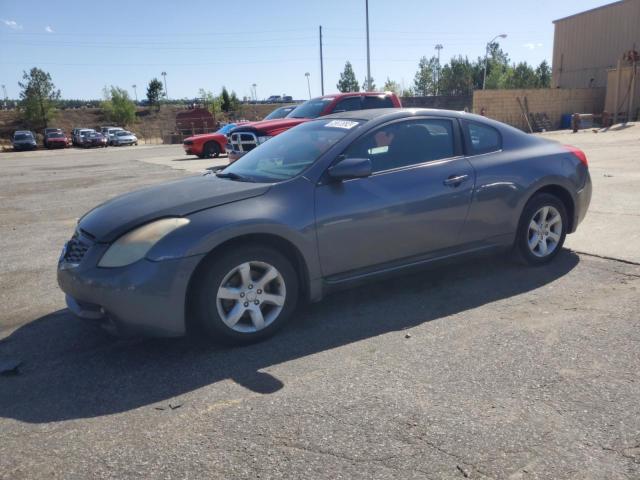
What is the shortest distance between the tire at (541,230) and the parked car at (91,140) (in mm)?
46830

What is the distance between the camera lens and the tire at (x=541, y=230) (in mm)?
5051

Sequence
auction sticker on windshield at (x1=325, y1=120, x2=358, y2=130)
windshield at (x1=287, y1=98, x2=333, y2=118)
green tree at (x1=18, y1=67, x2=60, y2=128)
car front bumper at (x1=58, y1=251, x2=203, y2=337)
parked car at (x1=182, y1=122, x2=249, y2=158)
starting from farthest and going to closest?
green tree at (x1=18, y1=67, x2=60, y2=128) < parked car at (x1=182, y1=122, x2=249, y2=158) < windshield at (x1=287, y1=98, x2=333, y2=118) < auction sticker on windshield at (x1=325, y1=120, x2=358, y2=130) < car front bumper at (x1=58, y1=251, x2=203, y2=337)

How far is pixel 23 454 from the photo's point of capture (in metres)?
2.61

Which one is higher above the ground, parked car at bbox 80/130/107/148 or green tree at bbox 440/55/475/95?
green tree at bbox 440/55/475/95

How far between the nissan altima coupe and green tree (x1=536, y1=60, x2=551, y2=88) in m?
78.4

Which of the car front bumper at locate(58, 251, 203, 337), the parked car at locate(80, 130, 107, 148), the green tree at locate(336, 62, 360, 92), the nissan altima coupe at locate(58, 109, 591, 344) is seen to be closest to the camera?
the car front bumper at locate(58, 251, 203, 337)

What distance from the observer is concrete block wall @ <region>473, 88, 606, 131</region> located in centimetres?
3073

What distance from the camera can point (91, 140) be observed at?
46.2 m

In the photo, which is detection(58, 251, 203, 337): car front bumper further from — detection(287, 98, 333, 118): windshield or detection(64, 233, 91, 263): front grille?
detection(287, 98, 333, 118): windshield

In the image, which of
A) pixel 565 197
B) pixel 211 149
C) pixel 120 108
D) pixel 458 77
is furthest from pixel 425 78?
pixel 565 197

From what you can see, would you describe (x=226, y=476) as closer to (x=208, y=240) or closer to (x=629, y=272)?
(x=208, y=240)

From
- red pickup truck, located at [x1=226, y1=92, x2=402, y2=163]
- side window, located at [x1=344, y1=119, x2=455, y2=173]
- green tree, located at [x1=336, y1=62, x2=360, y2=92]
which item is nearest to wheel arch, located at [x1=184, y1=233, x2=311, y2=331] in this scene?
side window, located at [x1=344, y1=119, x2=455, y2=173]

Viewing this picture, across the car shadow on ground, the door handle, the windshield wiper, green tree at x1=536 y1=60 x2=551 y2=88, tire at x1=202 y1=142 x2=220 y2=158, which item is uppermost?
green tree at x1=536 y1=60 x2=551 y2=88

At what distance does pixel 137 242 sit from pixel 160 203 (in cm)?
43
